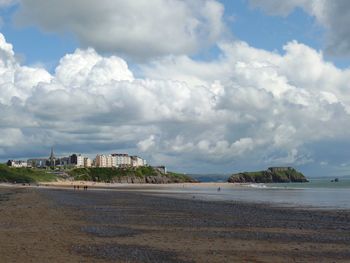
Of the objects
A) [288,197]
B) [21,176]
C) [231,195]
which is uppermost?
[21,176]

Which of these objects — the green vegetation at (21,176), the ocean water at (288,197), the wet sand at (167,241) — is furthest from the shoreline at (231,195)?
the green vegetation at (21,176)

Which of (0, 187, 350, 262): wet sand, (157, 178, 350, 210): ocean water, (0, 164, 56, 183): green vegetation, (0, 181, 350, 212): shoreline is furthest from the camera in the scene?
(0, 164, 56, 183): green vegetation

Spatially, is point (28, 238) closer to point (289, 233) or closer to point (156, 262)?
point (156, 262)

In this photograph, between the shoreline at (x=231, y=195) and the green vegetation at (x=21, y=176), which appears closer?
the shoreline at (x=231, y=195)

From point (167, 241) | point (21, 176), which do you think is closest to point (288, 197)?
point (167, 241)

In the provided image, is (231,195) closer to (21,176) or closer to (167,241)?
(167,241)

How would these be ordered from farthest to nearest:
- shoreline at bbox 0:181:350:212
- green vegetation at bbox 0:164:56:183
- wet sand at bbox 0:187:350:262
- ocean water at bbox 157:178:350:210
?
1. green vegetation at bbox 0:164:56:183
2. ocean water at bbox 157:178:350:210
3. shoreline at bbox 0:181:350:212
4. wet sand at bbox 0:187:350:262

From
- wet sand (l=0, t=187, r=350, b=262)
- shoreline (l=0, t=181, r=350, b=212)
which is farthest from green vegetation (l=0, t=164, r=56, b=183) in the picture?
wet sand (l=0, t=187, r=350, b=262)

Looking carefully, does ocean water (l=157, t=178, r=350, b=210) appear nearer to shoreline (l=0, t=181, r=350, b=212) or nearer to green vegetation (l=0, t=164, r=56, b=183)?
shoreline (l=0, t=181, r=350, b=212)

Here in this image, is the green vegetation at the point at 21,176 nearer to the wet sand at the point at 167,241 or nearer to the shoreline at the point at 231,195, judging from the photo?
the shoreline at the point at 231,195

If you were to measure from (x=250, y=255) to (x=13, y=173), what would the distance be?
526 ft

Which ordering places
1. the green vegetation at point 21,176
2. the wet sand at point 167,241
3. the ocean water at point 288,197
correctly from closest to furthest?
the wet sand at point 167,241, the ocean water at point 288,197, the green vegetation at point 21,176

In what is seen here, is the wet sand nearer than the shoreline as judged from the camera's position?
Yes

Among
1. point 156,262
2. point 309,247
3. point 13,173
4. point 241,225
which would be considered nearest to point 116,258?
point 156,262
